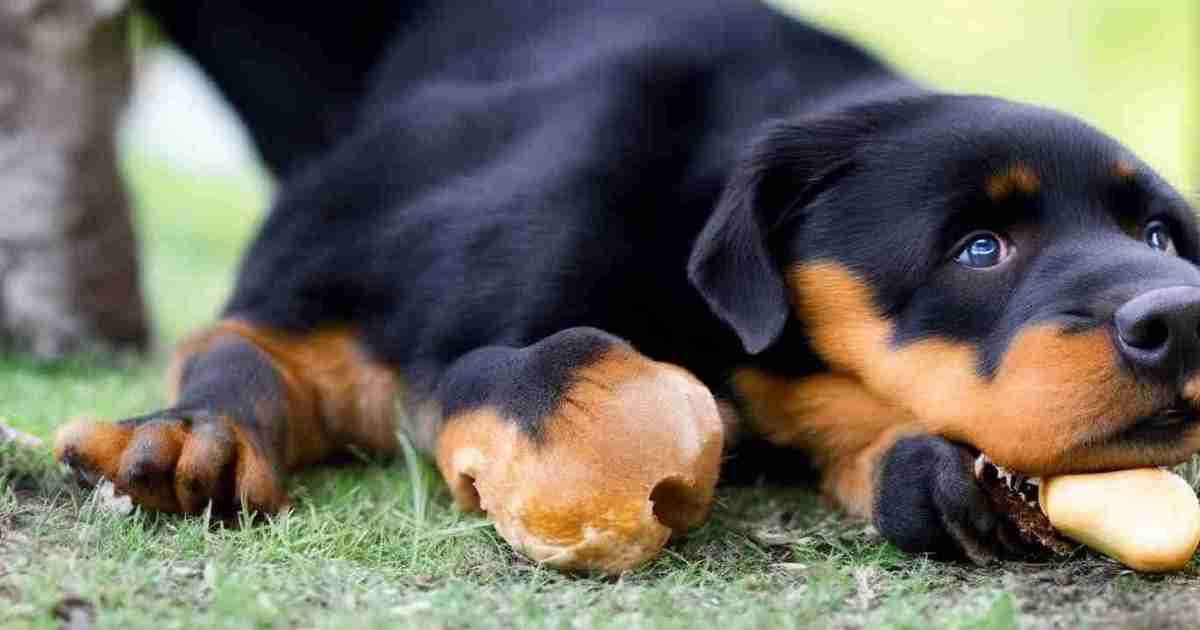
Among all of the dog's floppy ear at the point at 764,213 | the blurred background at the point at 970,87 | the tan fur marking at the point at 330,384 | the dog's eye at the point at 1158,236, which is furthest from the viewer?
the blurred background at the point at 970,87

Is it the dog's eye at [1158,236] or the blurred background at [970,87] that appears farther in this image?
the blurred background at [970,87]

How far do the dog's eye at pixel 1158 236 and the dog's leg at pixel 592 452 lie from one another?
0.99 meters

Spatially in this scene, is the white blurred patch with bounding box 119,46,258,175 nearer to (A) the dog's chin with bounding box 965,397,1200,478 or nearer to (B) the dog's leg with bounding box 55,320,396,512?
(B) the dog's leg with bounding box 55,320,396,512

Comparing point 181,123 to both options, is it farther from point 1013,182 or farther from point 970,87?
point 1013,182

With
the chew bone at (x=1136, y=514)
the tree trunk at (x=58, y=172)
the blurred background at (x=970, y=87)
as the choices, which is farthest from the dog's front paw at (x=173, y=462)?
the blurred background at (x=970, y=87)

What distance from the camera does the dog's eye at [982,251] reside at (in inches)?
103

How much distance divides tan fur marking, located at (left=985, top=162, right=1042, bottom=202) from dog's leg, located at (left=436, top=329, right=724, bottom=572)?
0.66m

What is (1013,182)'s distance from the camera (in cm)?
263

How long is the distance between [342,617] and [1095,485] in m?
1.21

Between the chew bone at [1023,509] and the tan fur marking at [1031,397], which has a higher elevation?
the tan fur marking at [1031,397]

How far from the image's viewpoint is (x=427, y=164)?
11.5ft

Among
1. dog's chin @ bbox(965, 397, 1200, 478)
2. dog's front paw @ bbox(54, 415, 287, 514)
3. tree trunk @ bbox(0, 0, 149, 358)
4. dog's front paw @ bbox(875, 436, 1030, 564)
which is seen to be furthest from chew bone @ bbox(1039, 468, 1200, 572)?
tree trunk @ bbox(0, 0, 149, 358)

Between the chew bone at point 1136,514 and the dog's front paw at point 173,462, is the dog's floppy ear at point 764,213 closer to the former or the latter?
the chew bone at point 1136,514

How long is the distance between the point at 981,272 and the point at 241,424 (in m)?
1.45
